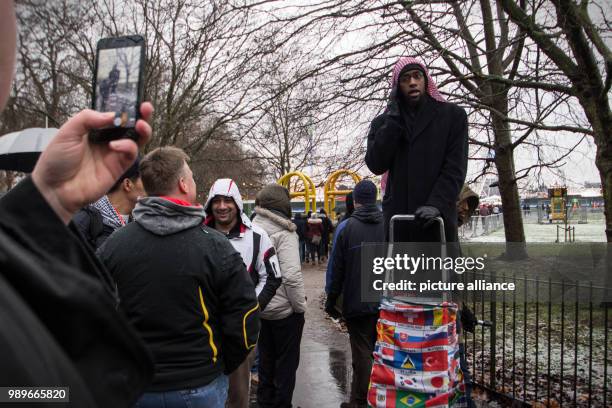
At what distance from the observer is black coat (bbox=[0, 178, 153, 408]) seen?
1.96ft

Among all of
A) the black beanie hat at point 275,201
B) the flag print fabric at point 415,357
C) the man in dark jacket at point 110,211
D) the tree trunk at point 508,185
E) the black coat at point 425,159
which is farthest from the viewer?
the tree trunk at point 508,185

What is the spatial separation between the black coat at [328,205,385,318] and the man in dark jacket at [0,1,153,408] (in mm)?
3663

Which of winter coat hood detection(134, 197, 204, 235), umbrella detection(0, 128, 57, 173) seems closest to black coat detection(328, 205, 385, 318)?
winter coat hood detection(134, 197, 204, 235)

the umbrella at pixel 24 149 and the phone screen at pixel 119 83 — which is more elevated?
the umbrella at pixel 24 149

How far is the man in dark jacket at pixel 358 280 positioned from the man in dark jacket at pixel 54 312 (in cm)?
368

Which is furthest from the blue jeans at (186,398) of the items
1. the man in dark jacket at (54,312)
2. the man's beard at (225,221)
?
the man's beard at (225,221)

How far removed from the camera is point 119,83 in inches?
46.9

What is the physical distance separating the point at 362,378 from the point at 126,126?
402 cm

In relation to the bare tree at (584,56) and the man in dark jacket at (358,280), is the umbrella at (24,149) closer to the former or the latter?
the man in dark jacket at (358,280)

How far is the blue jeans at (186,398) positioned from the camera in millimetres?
2311

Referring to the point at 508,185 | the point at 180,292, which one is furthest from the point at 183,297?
the point at 508,185

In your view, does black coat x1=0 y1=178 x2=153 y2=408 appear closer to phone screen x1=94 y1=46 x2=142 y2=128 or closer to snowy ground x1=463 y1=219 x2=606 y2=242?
phone screen x1=94 y1=46 x2=142 y2=128

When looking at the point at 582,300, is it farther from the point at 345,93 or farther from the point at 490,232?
the point at 490,232

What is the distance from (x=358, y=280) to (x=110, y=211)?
217 centimetres
